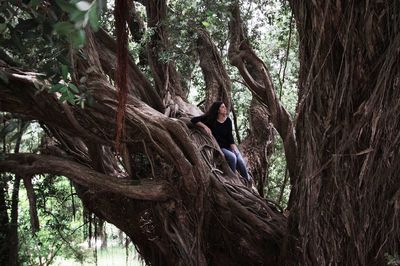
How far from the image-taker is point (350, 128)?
2436 mm

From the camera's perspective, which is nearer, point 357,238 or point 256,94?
point 357,238

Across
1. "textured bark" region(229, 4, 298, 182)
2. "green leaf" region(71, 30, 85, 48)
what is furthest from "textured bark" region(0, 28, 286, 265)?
"green leaf" region(71, 30, 85, 48)

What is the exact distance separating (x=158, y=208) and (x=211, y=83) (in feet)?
5.91

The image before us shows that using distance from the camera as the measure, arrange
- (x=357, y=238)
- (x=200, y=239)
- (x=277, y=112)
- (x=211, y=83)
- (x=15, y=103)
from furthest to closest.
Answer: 1. (x=211, y=83)
2. (x=277, y=112)
3. (x=200, y=239)
4. (x=15, y=103)
5. (x=357, y=238)

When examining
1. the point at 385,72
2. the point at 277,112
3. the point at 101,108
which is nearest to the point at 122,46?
the point at 385,72

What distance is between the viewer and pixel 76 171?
3518 mm

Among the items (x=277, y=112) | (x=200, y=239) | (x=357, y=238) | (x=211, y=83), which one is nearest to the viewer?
(x=357, y=238)

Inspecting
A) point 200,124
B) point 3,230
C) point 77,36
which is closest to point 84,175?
point 200,124

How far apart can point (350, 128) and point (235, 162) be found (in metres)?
1.76

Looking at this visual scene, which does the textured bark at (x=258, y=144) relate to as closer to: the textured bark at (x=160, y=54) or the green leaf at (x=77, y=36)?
the textured bark at (x=160, y=54)

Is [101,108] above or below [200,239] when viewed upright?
above

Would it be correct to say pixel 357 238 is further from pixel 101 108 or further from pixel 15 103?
pixel 15 103

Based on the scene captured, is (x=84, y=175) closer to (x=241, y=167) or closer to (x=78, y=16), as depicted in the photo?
(x=241, y=167)

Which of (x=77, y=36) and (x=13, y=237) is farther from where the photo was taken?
(x=13, y=237)
